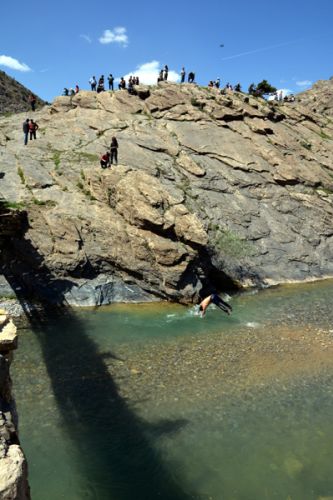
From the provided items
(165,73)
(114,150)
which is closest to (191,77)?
(165,73)

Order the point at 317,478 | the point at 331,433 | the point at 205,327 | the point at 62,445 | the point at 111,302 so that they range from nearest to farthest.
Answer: the point at 317,478, the point at 62,445, the point at 331,433, the point at 205,327, the point at 111,302

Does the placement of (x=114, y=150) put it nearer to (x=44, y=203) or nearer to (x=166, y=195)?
(x=166, y=195)

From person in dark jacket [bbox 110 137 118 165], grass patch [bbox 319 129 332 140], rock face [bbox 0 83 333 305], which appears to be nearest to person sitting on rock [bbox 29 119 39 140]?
rock face [bbox 0 83 333 305]

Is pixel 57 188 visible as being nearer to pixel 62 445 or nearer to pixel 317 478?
pixel 62 445

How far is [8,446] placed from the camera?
6.35 meters

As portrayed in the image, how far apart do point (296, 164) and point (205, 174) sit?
11.9 m

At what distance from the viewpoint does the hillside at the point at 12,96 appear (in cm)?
7581

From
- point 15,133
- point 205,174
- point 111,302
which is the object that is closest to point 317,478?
point 111,302

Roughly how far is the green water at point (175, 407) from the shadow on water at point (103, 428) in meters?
0.04

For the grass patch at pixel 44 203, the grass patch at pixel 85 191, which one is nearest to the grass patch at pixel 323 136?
the grass patch at pixel 85 191

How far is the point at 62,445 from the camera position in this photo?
1238cm

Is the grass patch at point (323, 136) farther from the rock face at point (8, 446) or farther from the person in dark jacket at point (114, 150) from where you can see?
the rock face at point (8, 446)

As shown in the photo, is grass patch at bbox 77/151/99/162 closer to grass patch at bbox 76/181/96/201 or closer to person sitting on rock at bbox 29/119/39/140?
grass patch at bbox 76/181/96/201

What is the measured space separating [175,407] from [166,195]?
19.0 m
